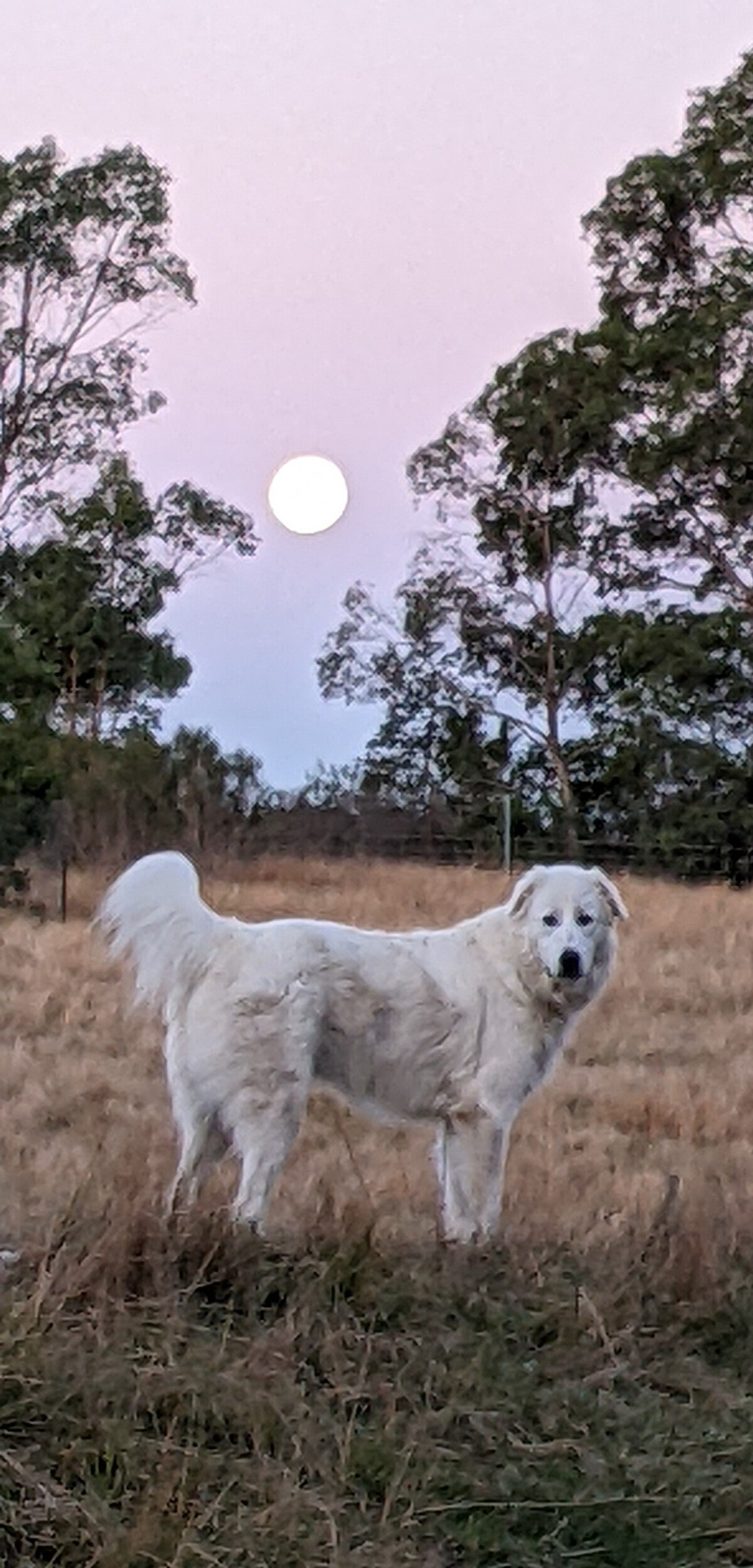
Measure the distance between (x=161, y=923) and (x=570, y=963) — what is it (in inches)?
61.3

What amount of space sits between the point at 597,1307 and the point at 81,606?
2875 cm

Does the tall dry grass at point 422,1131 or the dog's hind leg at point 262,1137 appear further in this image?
the dog's hind leg at point 262,1137

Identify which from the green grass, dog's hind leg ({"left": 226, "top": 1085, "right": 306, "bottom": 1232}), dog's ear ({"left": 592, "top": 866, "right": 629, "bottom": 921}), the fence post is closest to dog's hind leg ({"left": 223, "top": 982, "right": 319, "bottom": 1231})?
dog's hind leg ({"left": 226, "top": 1085, "right": 306, "bottom": 1232})

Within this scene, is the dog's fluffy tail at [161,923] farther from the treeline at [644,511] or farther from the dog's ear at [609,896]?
the treeline at [644,511]

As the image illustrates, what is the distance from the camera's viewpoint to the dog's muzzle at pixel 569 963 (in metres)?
7.29

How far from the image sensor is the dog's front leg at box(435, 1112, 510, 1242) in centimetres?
699

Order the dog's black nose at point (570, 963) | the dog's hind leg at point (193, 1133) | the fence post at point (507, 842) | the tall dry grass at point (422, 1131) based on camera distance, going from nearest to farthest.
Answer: the tall dry grass at point (422, 1131), the dog's hind leg at point (193, 1133), the dog's black nose at point (570, 963), the fence post at point (507, 842)

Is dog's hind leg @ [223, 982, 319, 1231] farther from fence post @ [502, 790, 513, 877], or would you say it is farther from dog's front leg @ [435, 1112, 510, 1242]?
fence post @ [502, 790, 513, 877]

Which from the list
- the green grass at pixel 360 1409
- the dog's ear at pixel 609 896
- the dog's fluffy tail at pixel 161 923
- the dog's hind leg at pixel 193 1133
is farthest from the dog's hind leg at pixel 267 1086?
the dog's ear at pixel 609 896

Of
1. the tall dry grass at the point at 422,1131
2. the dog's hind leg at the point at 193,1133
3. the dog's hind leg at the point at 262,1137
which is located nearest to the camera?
the tall dry grass at the point at 422,1131

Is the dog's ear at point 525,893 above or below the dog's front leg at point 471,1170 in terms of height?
above

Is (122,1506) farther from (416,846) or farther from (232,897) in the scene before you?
(416,846)

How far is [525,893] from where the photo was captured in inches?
298

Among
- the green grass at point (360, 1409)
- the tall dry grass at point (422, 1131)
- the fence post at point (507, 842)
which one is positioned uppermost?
the fence post at point (507, 842)
